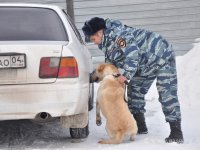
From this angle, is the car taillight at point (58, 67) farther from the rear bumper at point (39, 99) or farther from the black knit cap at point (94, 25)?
the black knit cap at point (94, 25)

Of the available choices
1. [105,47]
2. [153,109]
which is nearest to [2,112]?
[105,47]

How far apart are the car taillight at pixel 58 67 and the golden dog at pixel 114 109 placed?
46cm

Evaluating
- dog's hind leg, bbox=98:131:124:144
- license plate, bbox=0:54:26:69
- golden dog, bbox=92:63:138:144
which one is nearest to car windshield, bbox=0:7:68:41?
license plate, bbox=0:54:26:69

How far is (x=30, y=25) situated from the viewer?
5.52 metres

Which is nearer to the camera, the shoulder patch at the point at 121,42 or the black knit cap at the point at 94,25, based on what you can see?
the shoulder patch at the point at 121,42

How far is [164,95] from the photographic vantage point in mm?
5578

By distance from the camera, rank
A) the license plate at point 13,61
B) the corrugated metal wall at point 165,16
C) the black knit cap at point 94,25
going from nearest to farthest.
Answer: the license plate at point 13,61 → the black knit cap at point 94,25 → the corrugated metal wall at point 165,16

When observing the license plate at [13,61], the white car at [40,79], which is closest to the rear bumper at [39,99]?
the white car at [40,79]

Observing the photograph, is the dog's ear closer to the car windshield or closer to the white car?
the white car

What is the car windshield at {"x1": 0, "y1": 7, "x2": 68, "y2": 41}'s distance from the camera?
536 cm

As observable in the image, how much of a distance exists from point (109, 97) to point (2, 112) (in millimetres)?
1064

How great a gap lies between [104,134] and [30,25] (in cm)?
152

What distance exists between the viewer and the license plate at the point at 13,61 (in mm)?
4965

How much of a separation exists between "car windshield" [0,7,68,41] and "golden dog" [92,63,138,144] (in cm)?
60
